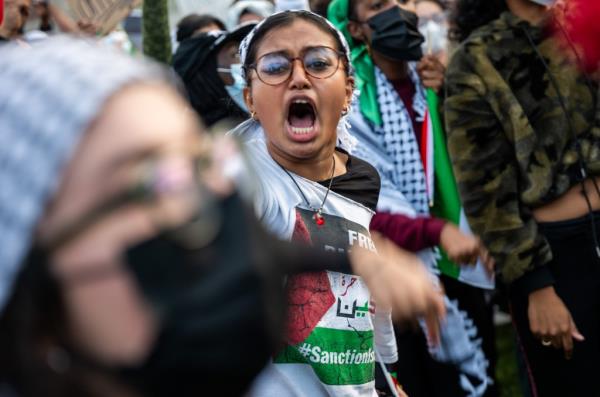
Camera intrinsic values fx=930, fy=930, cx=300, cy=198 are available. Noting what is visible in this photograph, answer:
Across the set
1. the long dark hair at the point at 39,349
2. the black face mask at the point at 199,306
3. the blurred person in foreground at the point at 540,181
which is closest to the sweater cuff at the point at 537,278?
the blurred person in foreground at the point at 540,181

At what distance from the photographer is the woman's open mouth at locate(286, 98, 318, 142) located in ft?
9.26

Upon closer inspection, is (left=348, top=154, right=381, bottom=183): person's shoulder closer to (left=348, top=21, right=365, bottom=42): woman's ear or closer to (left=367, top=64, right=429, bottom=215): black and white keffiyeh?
(left=367, top=64, right=429, bottom=215): black and white keffiyeh

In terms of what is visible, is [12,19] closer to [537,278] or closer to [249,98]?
[249,98]

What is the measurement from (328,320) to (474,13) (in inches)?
92.8

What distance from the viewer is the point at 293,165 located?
285cm

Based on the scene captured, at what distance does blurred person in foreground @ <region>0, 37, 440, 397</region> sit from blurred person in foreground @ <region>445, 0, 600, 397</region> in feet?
9.22

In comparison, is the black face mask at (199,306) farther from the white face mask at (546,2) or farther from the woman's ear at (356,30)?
the woman's ear at (356,30)

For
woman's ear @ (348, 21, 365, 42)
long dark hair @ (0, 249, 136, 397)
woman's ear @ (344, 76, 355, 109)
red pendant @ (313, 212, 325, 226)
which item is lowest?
red pendant @ (313, 212, 325, 226)

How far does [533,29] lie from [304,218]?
5.93 ft

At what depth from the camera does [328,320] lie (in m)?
2.59

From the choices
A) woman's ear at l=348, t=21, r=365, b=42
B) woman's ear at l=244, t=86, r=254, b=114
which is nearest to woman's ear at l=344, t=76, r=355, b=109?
woman's ear at l=244, t=86, r=254, b=114

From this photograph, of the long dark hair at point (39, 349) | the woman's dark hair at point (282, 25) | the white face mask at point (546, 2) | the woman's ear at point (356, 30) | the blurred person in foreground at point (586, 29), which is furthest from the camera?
the woman's ear at point (356, 30)

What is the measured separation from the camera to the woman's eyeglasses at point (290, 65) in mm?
2895

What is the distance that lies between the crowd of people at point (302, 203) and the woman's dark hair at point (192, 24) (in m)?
0.02
